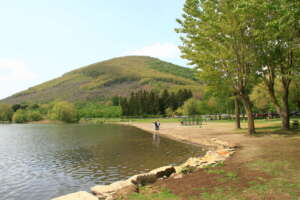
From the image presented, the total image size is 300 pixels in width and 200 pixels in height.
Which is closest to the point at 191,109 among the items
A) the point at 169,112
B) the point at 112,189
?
the point at 169,112

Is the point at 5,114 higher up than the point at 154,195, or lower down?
higher up

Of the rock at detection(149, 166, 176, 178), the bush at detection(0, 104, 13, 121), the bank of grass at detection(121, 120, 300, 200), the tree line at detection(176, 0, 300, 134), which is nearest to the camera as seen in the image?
the bank of grass at detection(121, 120, 300, 200)

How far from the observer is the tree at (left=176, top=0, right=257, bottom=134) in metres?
22.7

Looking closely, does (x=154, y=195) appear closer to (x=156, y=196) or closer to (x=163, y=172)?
(x=156, y=196)

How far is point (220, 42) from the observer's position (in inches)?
955

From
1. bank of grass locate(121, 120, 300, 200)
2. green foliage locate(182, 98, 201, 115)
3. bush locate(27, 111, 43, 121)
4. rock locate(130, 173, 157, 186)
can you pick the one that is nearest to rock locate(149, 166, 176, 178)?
rock locate(130, 173, 157, 186)

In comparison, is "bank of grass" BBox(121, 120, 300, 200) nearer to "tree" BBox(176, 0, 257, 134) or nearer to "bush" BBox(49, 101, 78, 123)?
"tree" BBox(176, 0, 257, 134)

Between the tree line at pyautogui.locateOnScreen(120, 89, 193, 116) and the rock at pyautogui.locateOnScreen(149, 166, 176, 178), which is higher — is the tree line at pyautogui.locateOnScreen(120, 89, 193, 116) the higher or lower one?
the higher one

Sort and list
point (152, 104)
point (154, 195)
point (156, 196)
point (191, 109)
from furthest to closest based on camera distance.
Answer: point (152, 104) → point (191, 109) → point (154, 195) → point (156, 196)

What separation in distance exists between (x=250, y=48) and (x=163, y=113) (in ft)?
327

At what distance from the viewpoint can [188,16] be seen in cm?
2512

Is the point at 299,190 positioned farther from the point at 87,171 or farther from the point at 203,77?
the point at 203,77

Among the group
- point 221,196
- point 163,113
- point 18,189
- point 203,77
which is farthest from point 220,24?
point 163,113

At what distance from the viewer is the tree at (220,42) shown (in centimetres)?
2271
